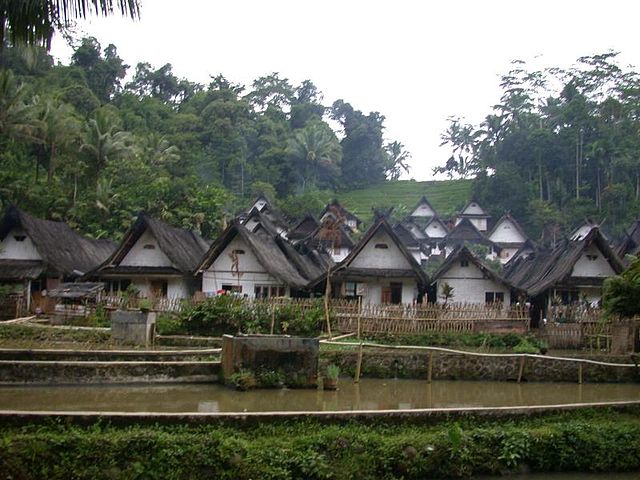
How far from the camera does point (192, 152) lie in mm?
59594

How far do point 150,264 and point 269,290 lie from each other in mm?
4920

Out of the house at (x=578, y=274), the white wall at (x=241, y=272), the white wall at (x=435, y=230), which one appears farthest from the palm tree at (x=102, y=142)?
the white wall at (x=435, y=230)

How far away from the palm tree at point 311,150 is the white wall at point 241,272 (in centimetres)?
4194

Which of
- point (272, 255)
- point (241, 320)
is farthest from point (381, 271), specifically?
point (241, 320)

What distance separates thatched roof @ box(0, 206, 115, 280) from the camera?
89.8 ft

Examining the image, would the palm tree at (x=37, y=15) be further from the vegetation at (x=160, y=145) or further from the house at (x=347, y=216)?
the house at (x=347, y=216)

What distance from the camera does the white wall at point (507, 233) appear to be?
54.2 metres

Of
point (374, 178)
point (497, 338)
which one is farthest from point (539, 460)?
point (374, 178)

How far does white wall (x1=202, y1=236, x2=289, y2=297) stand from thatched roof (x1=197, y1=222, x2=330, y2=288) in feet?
1.42

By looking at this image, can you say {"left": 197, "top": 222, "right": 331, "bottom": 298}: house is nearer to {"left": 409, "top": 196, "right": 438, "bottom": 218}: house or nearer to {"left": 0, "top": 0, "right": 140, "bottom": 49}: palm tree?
{"left": 0, "top": 0, "right": 140, "bottom": 49}: palm tree

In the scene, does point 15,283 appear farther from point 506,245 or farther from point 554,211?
point 554,211

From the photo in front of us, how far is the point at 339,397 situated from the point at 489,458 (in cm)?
360

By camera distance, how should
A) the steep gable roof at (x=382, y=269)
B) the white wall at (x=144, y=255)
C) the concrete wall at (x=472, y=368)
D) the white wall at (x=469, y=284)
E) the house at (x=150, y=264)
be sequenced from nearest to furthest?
the concrete wall at (x=472, y=368) → the steep gable roof at (x=382, y=269) → the white wall at (x=469, y=284) → the house at (x=150, y=264) → the white wall at (x=144, y=255)

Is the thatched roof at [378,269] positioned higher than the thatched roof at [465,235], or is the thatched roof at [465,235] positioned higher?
the thatched roof at [465,235]
